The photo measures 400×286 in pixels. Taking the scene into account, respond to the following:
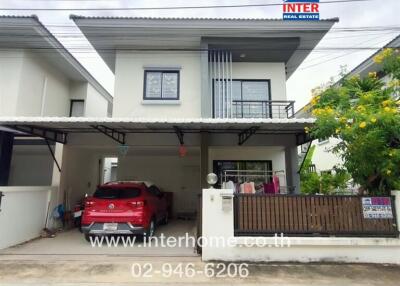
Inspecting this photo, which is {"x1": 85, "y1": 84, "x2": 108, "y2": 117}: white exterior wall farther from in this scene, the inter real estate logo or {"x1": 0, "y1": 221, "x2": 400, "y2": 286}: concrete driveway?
the inter real estate logo

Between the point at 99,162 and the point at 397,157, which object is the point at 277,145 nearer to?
the point at 397,157

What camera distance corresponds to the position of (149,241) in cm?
775

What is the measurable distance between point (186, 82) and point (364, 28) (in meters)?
6.01

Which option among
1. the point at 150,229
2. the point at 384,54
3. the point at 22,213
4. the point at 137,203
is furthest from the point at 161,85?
the point at 384,54

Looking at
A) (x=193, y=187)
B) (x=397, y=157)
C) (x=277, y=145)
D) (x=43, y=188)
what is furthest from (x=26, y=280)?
(x=193, y=187)

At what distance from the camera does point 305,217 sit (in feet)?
20.4

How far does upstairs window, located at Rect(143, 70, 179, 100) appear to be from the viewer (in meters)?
10.4

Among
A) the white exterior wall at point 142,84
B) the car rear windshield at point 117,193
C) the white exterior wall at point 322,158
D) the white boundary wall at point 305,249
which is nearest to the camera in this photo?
the white boundary wall at point 305,249

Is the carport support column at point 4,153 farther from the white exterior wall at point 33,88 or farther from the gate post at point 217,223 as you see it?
the gate post at point 217,223

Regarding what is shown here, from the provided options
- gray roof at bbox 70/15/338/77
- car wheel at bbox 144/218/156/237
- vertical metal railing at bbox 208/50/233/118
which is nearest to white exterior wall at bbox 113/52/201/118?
gray roof at bbox 70/15/338/77

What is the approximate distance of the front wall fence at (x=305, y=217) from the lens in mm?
6094

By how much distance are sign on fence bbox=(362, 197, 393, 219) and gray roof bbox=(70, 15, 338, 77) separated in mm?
6095

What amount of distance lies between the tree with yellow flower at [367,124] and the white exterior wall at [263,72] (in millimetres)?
4177

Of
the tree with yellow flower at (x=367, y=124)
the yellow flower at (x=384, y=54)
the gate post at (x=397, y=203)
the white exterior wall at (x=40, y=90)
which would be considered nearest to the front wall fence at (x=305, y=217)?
the gate post at (x=397, y=203)
